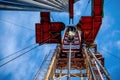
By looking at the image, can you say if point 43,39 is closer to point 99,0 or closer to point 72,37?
point 72,37

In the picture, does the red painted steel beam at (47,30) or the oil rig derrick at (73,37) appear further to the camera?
the red painted steel beam at (47,30)

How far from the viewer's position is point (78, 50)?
741 inches

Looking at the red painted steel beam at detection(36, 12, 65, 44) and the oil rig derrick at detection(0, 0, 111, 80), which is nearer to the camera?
the oil rig derrick at detection(0, 0, 111, 80)

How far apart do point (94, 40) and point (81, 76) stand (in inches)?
221

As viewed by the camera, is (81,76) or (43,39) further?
(43,39)

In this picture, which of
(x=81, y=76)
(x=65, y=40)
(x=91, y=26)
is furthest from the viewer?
(x=91, y=26)

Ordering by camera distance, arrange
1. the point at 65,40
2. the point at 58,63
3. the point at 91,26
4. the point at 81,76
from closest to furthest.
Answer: the point at 81,76 < the point at 58,63 < the point at 65,40 < the point at 91,26

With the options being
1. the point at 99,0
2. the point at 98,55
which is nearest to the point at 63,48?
the point at 98,55

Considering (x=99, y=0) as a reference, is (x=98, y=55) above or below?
below

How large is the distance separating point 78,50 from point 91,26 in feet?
9.96

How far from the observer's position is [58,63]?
59.4ft

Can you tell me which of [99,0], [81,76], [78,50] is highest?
[99,0]

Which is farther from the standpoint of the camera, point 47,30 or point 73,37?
point 47,30

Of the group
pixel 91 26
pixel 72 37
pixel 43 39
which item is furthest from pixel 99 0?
pixel 43 39
